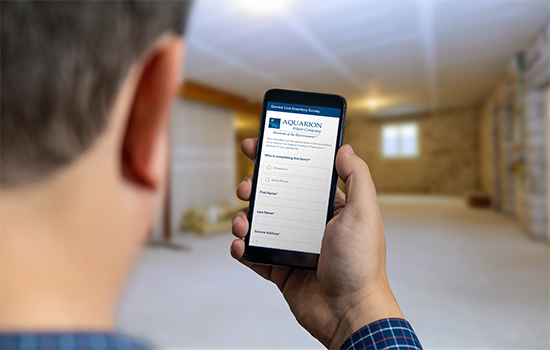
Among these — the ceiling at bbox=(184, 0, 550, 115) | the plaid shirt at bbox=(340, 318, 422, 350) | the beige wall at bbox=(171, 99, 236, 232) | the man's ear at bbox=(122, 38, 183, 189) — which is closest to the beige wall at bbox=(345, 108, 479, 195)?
the ceiling at bbox=(184, 0, 550, 115)

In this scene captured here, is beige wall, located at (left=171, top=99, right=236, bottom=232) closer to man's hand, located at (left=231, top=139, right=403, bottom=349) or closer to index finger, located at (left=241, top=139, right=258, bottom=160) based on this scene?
index finger, located at (left=241, top=139, right=258, bottom=160)

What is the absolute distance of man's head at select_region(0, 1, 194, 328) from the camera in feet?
0.54

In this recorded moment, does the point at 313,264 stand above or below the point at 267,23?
below

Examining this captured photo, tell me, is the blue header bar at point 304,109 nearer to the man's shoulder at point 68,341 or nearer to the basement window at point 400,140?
the man's shoulder at point 68,341

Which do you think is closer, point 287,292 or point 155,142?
point 155,142

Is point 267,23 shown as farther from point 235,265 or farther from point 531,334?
point 531,334

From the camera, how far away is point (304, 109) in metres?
0.59

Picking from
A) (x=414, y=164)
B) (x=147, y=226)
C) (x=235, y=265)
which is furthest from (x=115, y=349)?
(x=414, y=164)

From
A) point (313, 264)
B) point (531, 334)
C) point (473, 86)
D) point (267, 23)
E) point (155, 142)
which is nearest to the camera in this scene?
point (155, 142)

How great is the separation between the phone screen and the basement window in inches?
321

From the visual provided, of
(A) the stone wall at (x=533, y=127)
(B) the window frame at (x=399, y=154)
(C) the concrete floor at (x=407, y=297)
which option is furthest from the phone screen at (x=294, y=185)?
(B) the window frame at (x=399, y=154)

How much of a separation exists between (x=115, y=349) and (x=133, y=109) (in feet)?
0.40

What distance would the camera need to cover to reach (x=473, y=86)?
5008mm

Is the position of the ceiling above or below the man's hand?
above
